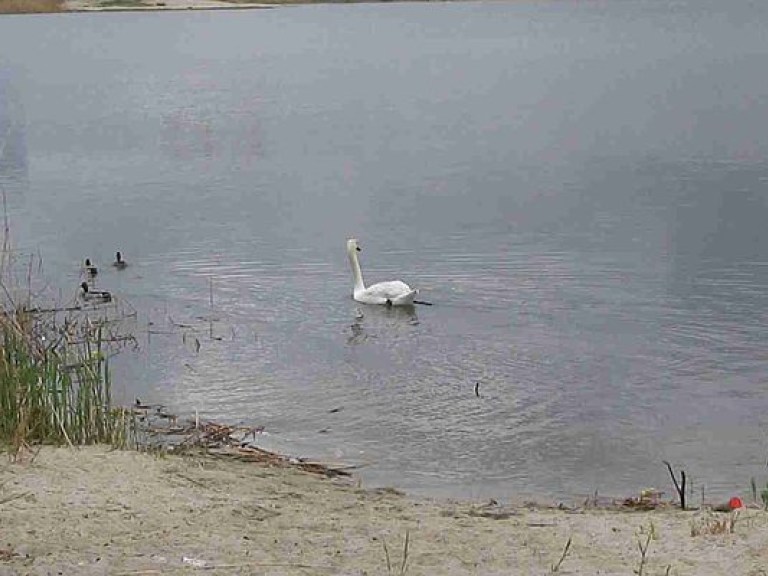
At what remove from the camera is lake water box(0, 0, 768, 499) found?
8922mm

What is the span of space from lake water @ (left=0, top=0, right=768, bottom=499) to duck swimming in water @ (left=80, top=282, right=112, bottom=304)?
0.63ft

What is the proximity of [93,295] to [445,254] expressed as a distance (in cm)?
329

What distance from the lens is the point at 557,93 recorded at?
2695cm

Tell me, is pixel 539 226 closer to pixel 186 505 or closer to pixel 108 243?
pixel 108 243

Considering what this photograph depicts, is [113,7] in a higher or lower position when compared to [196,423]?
higher

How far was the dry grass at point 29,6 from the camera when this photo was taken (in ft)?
200

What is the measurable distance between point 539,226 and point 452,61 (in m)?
21.2

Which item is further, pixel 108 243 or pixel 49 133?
pixel 49 133

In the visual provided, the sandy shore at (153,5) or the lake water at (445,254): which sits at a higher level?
the sandy shore at (153,5)

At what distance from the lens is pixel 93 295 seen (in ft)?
40.8

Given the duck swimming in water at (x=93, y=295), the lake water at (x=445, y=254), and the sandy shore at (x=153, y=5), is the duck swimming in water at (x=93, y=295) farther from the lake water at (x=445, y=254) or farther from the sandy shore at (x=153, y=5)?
the sandy shore at (x=153, y=5)

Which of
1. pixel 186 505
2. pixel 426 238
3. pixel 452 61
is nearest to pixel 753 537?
pixel 186 505

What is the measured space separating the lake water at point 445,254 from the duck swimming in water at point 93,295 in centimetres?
19

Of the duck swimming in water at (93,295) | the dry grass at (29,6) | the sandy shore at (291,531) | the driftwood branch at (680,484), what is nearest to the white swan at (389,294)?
the duck swimming in water at (93,295)
